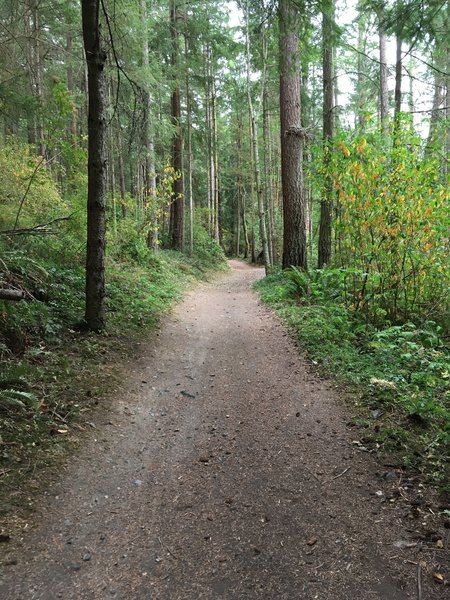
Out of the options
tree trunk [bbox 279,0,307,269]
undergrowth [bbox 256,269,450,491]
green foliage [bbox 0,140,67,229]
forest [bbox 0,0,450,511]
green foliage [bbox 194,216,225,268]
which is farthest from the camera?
green foliage [bbox 194,216,225,268]

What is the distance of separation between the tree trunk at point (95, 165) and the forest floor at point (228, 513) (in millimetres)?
1838

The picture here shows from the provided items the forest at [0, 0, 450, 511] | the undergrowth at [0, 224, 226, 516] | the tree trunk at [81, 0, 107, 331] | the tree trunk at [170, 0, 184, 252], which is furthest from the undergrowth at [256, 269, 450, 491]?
the tree trunk at [170, 0, 184, 252]

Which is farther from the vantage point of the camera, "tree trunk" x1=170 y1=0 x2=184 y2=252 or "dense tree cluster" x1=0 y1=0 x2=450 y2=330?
"tree trunk" x1=170 y1=0 x2=184 y2=252

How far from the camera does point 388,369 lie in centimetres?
555

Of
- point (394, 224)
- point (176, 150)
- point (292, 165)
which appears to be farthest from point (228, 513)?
point (176, 150)

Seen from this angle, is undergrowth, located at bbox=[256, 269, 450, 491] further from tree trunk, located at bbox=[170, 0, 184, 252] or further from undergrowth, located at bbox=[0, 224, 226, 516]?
tree trunk, located at bbox=[170, 0, 184, 252]

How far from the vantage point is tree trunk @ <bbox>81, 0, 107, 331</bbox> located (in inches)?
231

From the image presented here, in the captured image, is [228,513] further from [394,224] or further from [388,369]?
[394,224]

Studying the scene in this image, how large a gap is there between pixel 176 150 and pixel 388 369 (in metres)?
16.0

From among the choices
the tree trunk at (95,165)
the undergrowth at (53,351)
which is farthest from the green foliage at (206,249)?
the tree trunk at (95,165)

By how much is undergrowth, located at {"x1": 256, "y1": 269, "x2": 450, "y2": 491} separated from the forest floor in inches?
11.2

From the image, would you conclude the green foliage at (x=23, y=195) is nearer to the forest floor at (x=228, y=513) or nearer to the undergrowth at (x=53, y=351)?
the undergrowth at (x=53, y=351)

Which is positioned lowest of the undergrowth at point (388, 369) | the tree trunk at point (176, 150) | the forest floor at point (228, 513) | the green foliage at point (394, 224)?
the forest floor at point (228, 513)

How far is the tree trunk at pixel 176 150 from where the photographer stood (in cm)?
1622
